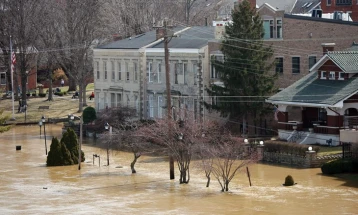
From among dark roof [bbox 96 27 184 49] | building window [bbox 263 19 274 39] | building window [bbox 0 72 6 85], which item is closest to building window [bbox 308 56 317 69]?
building window [bbox 263 19 274 39]

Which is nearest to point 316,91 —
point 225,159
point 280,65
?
point 280,65

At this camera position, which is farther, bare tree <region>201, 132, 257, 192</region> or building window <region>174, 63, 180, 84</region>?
building window <region>174, 63, 180, 84</region>

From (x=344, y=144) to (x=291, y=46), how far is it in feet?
53.4

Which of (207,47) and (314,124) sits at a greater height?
(207,47)

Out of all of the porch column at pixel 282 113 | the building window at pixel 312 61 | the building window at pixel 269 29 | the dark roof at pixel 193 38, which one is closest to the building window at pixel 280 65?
the building window at pixel 269 29

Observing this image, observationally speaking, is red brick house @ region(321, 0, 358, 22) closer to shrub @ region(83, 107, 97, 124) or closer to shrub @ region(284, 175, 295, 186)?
shrub @ region(83, 107, 97, 124)

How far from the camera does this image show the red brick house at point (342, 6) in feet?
358

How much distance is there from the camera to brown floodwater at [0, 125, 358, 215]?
45.2 meters

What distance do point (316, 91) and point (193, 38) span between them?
17.0 metres

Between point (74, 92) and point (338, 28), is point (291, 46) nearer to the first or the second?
point (338, 28)

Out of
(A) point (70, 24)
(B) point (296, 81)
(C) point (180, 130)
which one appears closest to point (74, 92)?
(A) point (70, 24)

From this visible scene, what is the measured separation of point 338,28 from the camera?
70.5 meters

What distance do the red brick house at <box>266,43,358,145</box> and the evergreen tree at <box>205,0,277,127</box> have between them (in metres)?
2.17

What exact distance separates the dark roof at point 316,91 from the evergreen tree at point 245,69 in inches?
86.1
